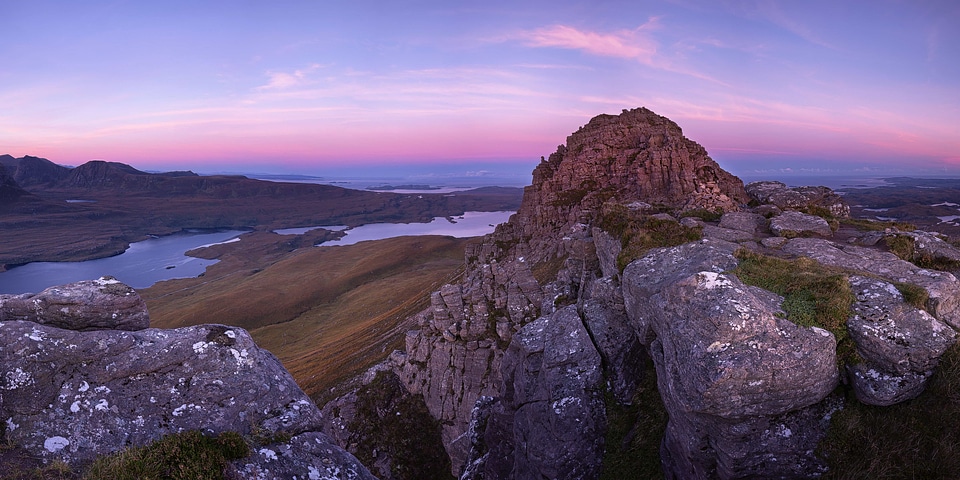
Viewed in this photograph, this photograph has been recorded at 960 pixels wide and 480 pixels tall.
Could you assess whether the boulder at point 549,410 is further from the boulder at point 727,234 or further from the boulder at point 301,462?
the boulder at point 301,462

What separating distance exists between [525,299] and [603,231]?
2035 cm

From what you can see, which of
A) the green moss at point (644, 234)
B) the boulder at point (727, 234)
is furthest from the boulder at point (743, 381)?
the boulder at point (727, 234)

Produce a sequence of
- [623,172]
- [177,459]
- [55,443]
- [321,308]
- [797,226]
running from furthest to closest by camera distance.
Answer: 1. [321,308]
2. [623,172]
3. [797,226]
4. [55,443]
5. [177,459]

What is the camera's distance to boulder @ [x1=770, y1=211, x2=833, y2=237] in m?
20.2

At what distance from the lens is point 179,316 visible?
445 ft

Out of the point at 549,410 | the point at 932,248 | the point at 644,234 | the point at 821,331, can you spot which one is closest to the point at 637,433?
the point at 549,410

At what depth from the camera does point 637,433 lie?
15.7 meters

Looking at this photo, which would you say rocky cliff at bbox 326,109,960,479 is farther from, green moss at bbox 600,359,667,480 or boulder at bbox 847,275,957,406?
green moss at bbox 600,359,667,480

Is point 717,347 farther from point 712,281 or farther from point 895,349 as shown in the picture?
point 895,349

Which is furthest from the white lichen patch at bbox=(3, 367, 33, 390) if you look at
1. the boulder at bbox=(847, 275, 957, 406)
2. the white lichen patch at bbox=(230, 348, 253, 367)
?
the boulder at bbox=(847, 275, 957, 406)

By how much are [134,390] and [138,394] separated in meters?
0.15

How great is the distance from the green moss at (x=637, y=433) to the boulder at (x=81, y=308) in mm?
16161

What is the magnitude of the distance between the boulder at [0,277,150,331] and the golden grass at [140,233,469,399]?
5151 centimetres

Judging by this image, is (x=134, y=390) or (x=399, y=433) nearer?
(x=134, y=390)
